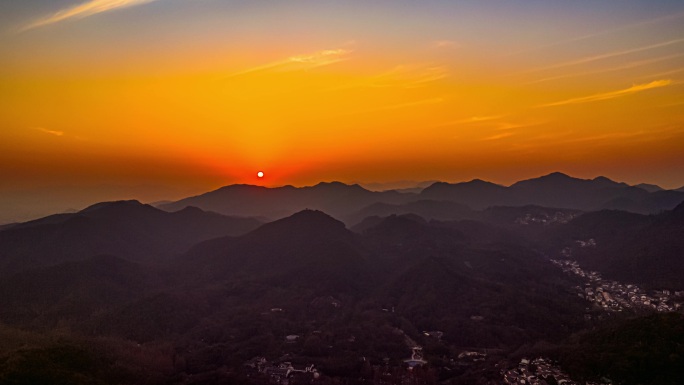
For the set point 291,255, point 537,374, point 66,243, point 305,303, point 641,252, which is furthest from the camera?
point 66,243

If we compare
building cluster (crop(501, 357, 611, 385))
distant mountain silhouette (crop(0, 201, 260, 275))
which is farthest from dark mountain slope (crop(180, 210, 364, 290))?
building cluster (crop(501, 357, 611, 385))

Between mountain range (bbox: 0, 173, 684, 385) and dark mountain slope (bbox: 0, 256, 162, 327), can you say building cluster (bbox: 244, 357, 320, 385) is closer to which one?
mountain range (bbox: 0, 173, 684, 385)

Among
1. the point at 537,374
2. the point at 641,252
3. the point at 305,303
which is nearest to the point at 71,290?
the point at 305,303

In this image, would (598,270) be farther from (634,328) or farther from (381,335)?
(381,335)

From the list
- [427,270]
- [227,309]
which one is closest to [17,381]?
[227,309]

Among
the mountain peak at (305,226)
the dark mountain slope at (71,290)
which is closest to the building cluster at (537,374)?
the dark mountain slope at (71,290)

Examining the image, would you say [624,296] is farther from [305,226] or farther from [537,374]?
[305,226]
